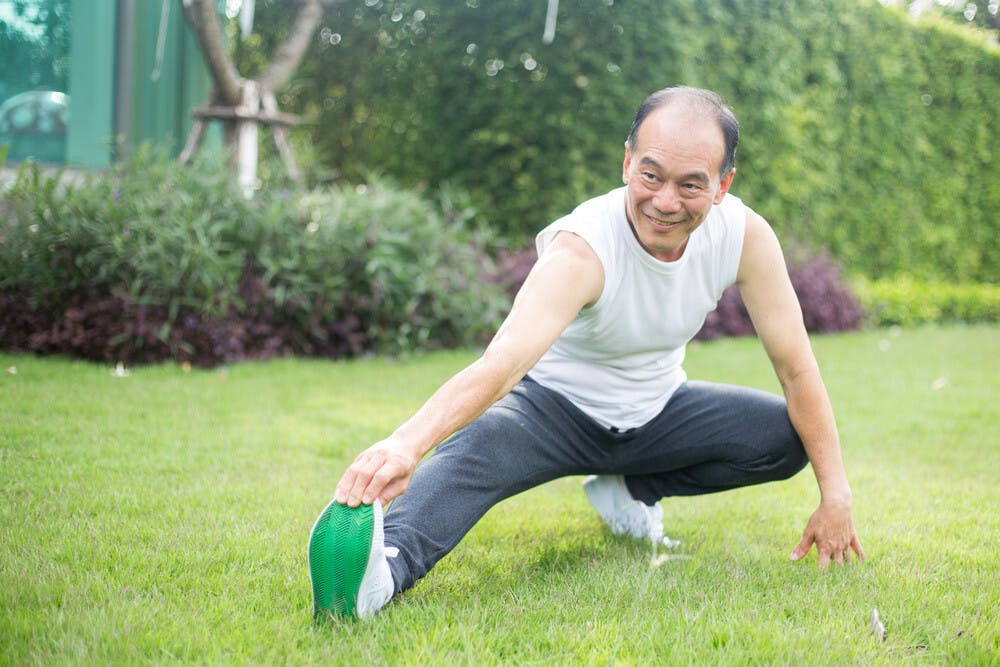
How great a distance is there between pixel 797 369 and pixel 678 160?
73cm

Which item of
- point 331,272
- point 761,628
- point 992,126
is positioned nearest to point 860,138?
point 992,126

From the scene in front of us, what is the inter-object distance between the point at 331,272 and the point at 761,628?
13.7ft

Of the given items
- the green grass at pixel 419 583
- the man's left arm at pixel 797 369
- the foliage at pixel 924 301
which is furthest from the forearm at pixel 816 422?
the foliage at pixel 924 301

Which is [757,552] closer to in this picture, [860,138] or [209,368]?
[209,368]

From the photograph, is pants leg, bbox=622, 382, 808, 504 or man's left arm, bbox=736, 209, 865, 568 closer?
man's left arm, bbox=736, 209, 865, 568

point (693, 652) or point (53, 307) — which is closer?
point (693, 652)

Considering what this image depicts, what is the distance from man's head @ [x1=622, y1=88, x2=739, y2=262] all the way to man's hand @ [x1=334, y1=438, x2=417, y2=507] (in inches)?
34.3

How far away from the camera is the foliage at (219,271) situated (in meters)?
5.11

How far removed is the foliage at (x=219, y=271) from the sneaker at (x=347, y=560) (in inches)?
132

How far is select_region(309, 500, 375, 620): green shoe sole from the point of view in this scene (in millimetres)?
1934

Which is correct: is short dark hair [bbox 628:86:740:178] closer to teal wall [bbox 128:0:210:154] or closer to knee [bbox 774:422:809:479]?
knee [bbox 774:422:809:479]

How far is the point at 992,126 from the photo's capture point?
12.3m

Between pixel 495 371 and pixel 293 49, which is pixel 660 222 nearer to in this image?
pixel 495 371

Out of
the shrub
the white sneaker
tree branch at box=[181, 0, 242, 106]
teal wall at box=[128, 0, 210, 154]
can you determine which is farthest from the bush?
the white sneaker
